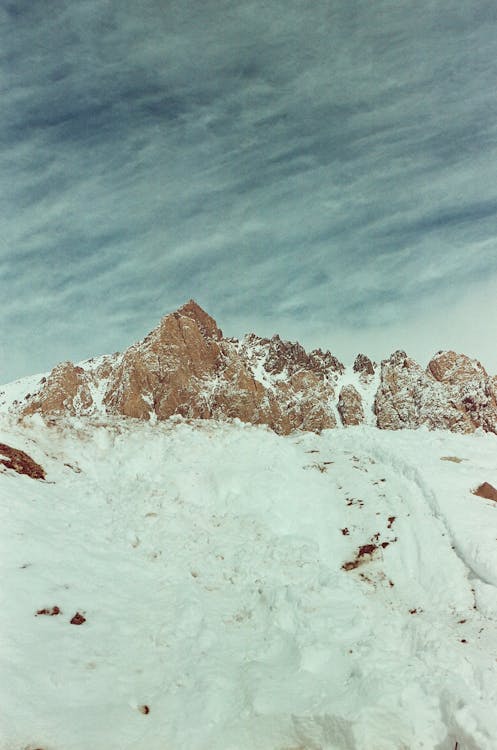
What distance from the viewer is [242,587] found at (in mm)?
12125

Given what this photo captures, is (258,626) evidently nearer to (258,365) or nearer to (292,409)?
(292,409)

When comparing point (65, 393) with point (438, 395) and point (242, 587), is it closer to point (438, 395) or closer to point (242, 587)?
point (438, 395)

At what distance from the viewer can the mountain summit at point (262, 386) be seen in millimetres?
124000

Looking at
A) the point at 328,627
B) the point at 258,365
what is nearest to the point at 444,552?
the point at 328,627

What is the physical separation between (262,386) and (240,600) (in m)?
126

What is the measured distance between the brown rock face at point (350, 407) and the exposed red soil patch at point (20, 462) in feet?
469

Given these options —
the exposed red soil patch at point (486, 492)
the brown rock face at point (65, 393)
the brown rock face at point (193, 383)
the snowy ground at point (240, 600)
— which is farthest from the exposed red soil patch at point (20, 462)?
the brown rock face at point (65, 393)

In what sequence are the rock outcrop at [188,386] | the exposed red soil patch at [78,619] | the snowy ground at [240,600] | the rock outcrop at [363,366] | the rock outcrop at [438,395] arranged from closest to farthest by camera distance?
1. the snowy ground at [240,600]
2. the exposed red soil patch at [78,619]
3. the rock outcrop at [188,386]
4. the rock outcrop at [438,395]
5. the rock outcrop at [363,366]

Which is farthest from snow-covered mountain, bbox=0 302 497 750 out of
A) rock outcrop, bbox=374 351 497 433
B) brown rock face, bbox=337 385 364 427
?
brown rock face, bbox=337 385 364 427

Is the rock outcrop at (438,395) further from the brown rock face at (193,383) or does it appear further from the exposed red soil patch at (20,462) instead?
the exposed red soil patch at (20,462)

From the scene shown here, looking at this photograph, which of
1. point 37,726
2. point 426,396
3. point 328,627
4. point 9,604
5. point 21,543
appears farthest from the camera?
point 426,396

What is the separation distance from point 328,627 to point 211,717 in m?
3.51

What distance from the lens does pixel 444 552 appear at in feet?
42.5

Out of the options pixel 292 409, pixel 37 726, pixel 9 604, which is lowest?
pixel 37 726
